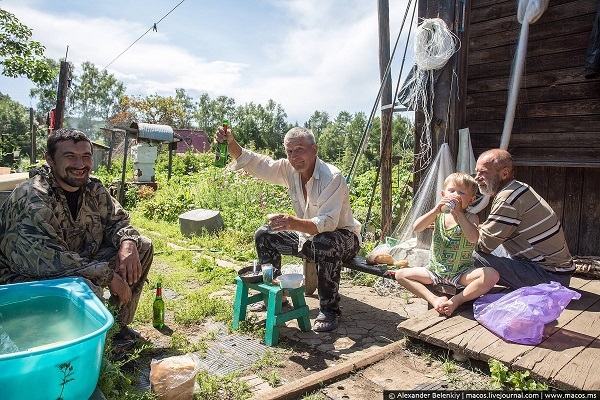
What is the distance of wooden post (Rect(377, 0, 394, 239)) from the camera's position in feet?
19.6

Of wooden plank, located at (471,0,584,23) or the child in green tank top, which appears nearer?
the child in green tank top

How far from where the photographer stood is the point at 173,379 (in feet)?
7.90

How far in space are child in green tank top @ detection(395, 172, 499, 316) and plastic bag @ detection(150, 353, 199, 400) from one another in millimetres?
1809

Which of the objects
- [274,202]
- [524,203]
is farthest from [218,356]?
[274,202]

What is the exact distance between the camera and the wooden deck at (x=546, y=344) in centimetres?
232

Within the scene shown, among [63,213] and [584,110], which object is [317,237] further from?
[584,110]

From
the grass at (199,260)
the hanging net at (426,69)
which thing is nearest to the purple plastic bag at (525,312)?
the grass at (199,260)

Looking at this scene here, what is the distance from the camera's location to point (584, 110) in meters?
4.54

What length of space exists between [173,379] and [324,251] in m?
1.68

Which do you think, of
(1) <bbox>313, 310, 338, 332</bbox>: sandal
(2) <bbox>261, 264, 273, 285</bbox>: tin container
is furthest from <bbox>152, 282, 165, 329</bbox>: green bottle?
(1) <bbox>313, 310, 338, 332</bbox>: sandal

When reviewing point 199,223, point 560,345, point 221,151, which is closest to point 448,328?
point 560,345

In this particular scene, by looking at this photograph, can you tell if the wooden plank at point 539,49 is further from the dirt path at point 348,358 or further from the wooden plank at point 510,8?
the dirt path at point 348,358

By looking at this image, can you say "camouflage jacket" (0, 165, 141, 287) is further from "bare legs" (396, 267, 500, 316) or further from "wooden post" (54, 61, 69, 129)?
"wooden post" (54, 61, 69, 129)

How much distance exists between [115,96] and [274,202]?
55288 mm
